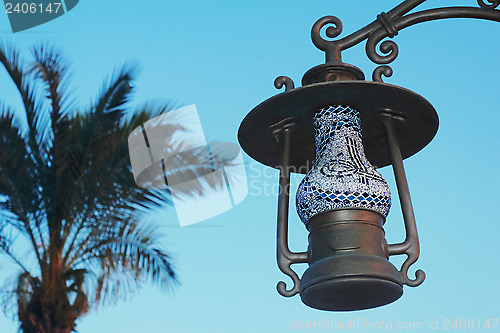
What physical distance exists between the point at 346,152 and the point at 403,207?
25cm

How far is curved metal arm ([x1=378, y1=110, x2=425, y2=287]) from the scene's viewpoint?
7.18 ft

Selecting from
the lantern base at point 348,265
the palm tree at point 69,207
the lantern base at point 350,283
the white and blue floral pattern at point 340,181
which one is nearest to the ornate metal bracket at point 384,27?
the white and blue floral pattern at point 340,181

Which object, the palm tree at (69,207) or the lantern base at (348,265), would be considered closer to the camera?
the lantern base at (348,265)

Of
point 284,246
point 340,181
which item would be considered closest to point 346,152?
point 340,181

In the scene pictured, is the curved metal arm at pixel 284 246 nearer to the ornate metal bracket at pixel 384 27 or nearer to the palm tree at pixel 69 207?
the ornate metal bracket at pixel 384 27

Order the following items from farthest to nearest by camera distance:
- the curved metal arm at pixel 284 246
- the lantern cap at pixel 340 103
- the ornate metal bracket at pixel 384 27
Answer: the ornate metal bracket at pixel 384 27
the lantern cap at pixel 340 103
the curved metal arm at pixel 284 246

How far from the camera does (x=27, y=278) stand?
8.09m

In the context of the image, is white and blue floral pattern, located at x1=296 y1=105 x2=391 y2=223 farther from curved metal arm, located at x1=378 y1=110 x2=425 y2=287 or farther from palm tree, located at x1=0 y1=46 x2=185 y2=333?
palm tree, located at x1=0 y1=46 x2=185 y2=333

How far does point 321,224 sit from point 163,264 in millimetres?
6159

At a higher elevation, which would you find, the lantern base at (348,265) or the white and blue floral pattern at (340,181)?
the white and blue floral pattern at (340,181)

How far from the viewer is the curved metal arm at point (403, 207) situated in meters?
2.19

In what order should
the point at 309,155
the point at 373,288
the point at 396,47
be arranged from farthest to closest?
the point at 309,155
the point at 396,47
the point at 373,288

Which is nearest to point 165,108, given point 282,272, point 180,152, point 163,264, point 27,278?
point 180,152

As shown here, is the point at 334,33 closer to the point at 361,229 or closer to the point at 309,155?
the point at 309,155
